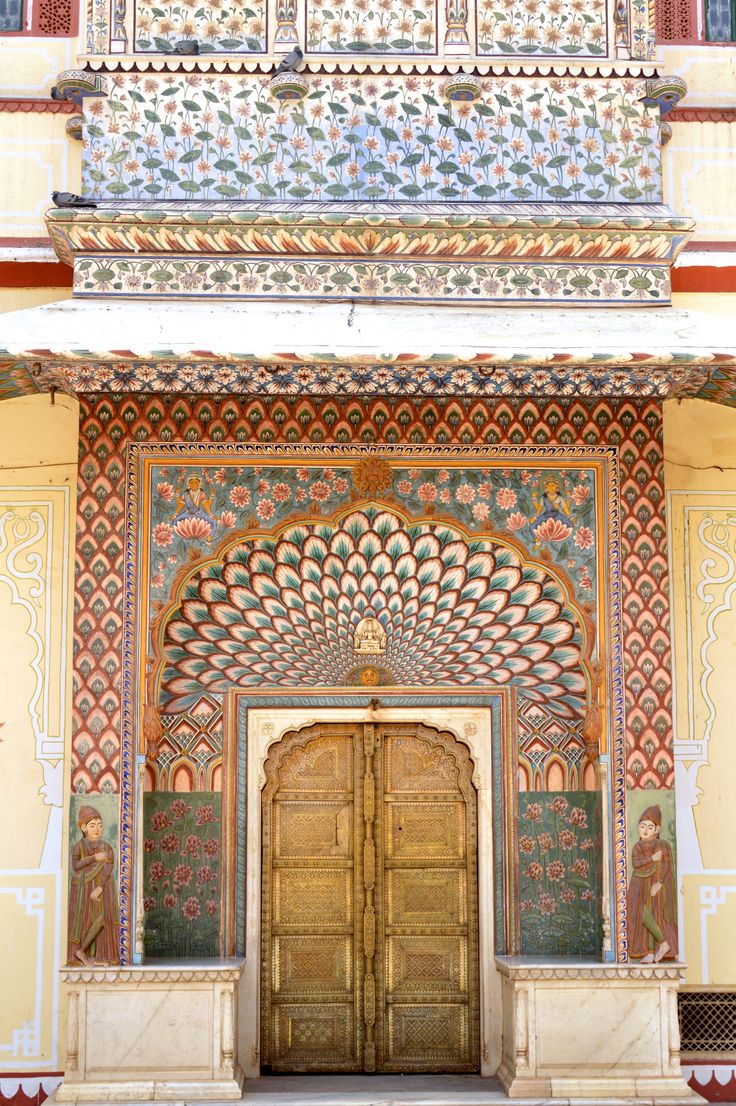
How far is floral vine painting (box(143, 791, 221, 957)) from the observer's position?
22.0ft

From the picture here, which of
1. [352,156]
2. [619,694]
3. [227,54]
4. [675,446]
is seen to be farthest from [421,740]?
[227,54]

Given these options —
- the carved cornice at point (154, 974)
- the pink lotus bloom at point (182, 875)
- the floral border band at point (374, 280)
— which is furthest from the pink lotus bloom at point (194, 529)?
the carved cornice at point (154, 974)

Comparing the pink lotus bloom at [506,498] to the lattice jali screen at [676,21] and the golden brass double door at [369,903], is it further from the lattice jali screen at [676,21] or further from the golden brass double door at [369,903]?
the lattice jali screen at [676,21]

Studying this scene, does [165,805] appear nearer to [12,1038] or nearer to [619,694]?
[12,1038]

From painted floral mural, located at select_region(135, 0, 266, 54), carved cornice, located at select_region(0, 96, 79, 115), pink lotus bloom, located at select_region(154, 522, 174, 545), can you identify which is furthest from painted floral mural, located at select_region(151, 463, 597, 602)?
painted floral mural, located at select_region(135, 0, 266, 54)

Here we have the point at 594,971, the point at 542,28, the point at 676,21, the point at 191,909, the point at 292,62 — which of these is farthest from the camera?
the point at 676,21

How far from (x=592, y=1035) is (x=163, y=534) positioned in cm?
300

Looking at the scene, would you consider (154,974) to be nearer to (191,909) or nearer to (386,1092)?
(191,909)

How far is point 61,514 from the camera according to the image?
278 inches

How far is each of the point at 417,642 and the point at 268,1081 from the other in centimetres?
216

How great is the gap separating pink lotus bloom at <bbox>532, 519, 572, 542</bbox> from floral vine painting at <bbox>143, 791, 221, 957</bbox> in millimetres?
1974

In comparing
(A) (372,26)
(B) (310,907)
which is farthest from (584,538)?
(A) (372,26)

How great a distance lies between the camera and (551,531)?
6855mm

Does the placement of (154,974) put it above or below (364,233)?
below
